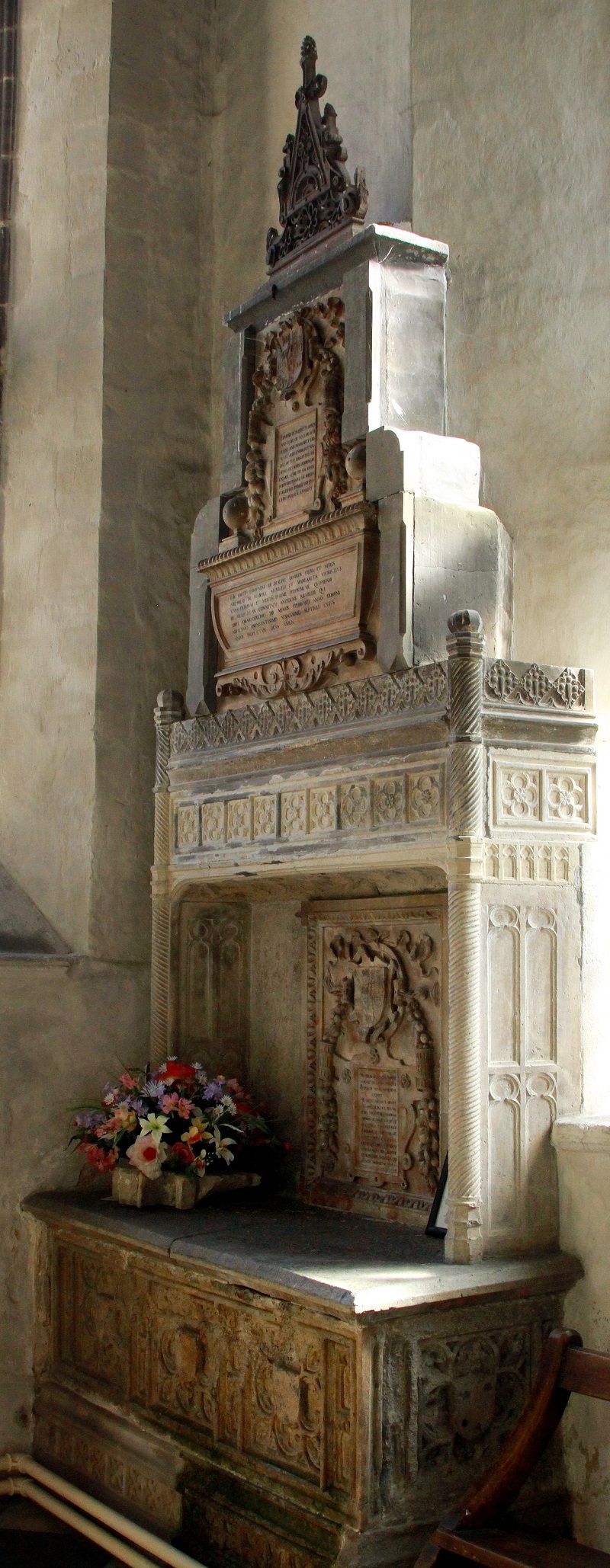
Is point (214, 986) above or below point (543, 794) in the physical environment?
below

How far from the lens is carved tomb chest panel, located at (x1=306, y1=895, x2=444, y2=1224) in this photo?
16.9 ft

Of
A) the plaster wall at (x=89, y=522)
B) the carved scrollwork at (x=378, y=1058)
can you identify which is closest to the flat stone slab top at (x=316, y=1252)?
the carved scrollwork at (x=378, y=1058)

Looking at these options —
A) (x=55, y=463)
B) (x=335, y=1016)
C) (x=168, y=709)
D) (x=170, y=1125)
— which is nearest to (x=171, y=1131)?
(x=170, y=1125)

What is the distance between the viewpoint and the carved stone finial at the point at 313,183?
5324 millimetres

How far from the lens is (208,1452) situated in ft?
15.0

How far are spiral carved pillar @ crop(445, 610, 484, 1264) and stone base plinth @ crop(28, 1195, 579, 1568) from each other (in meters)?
0.16

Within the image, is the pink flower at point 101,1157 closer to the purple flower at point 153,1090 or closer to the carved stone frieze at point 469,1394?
the purple flower at point 153,1090

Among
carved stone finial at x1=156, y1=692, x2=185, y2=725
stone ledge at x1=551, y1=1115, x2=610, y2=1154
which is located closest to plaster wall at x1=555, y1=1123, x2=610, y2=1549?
stone ledge at x1=551, y1=1115, x2=610, y2=1154

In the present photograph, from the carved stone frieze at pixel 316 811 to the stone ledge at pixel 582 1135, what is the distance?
97cm

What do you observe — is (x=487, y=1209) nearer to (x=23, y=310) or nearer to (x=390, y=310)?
(x=390, y=310)

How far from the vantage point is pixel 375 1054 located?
539cm

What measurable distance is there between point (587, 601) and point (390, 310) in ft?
4.05

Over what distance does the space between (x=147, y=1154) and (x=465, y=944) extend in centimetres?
171

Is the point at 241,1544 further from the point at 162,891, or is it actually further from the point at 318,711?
the point at 318,711
